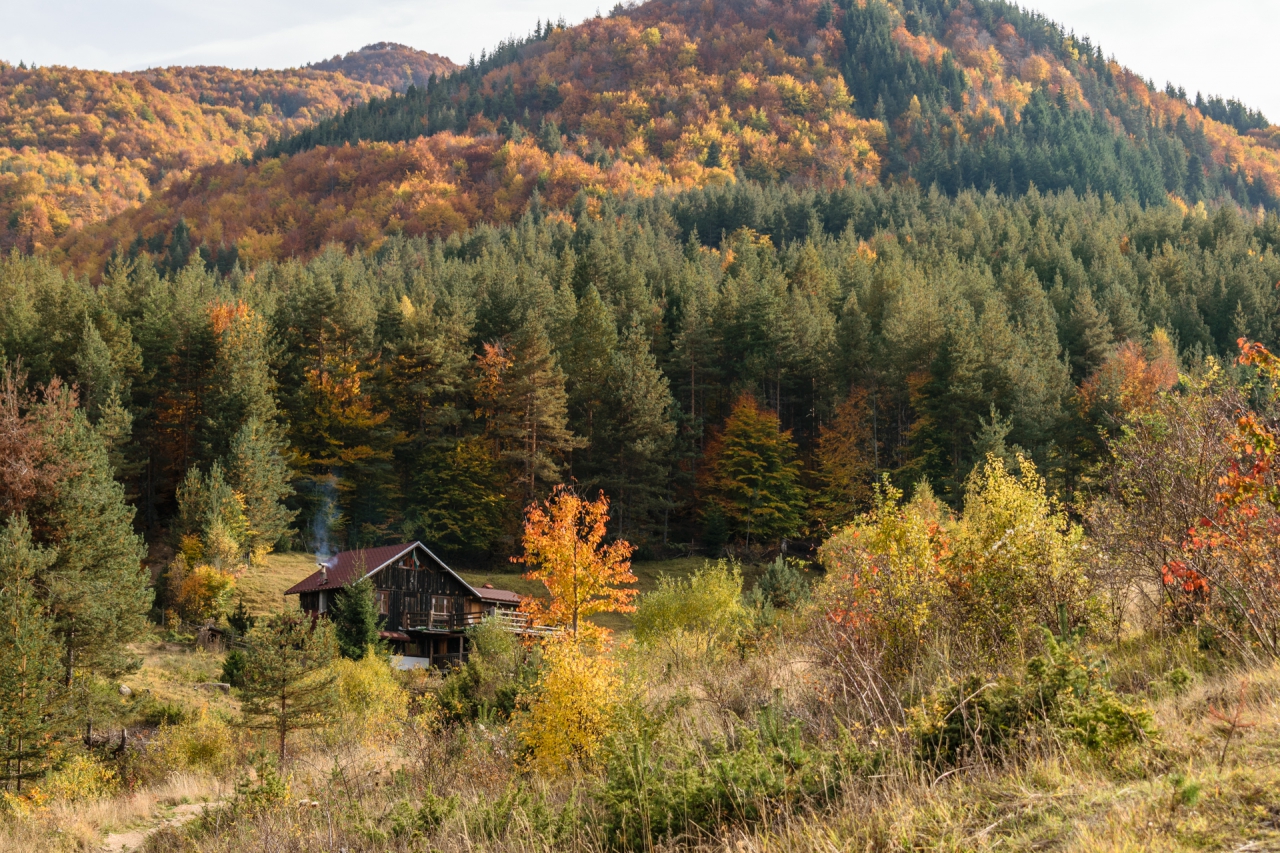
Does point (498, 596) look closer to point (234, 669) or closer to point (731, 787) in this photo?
point (234, 669)

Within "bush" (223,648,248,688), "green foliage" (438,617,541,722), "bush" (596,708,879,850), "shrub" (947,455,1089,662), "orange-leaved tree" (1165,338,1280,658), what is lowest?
"bush" (223,648,248,688)

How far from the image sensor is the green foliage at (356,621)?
45.5 meters

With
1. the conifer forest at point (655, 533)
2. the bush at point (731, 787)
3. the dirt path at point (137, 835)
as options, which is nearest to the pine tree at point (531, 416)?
the conifer forest at point (655, 533)

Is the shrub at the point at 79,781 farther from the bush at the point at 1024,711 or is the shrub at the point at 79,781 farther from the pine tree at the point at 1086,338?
the pine tree at the point at 1086,338

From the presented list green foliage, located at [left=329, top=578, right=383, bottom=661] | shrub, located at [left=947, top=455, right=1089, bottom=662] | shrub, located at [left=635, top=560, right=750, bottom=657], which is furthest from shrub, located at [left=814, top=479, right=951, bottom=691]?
green foliage, located at [left=329, top=578, right=383, bottom=661]

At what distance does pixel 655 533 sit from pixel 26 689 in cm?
4609

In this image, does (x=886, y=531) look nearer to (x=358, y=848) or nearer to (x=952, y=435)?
(x=358, y=848)

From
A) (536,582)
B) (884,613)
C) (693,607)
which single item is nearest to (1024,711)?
(884,613)

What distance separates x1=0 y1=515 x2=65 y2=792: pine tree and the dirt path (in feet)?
22.4

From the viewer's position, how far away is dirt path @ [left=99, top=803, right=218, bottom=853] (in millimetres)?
23031

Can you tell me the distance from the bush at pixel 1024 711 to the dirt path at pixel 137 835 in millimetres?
19583

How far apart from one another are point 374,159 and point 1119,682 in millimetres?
172268

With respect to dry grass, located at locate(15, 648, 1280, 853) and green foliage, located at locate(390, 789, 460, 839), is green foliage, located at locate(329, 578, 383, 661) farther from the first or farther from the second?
green foliage, located at locate(390, 789, 460, 839)

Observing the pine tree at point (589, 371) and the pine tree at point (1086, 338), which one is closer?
the pine tree at point (589, 371)
